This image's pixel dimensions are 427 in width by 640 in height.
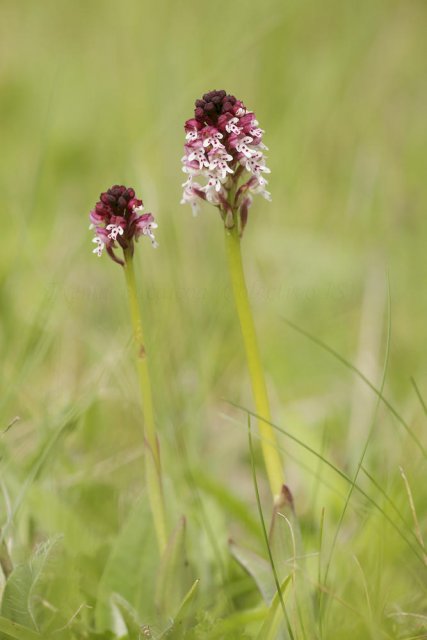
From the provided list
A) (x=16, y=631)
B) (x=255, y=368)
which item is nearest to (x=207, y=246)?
(x=255, y=368)

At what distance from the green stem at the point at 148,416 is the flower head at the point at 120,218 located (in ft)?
0.16

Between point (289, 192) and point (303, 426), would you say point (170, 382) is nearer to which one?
point (303, 426)

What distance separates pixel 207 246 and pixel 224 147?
3.44m

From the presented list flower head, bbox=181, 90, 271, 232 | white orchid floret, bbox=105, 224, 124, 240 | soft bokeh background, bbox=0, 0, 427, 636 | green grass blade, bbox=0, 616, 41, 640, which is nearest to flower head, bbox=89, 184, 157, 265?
white orchid floret, bbox=105, 224, 124, 240

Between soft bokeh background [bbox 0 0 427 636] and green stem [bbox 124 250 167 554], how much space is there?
38cm

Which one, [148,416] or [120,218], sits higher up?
[120,218]

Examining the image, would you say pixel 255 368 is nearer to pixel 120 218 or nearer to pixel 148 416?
pixel 148 416

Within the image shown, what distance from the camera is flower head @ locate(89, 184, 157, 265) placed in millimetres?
2256

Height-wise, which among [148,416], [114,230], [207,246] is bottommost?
[148,416]

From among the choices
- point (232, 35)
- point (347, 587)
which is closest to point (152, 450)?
point (347, 587)

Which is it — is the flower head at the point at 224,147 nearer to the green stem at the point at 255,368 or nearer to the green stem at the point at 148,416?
the green stem at the point at 255,368

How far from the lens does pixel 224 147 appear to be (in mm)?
2197

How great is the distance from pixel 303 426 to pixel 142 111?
3901mm

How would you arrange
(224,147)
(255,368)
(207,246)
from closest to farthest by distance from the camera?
(224,147) → (255,368) → (207,246)
